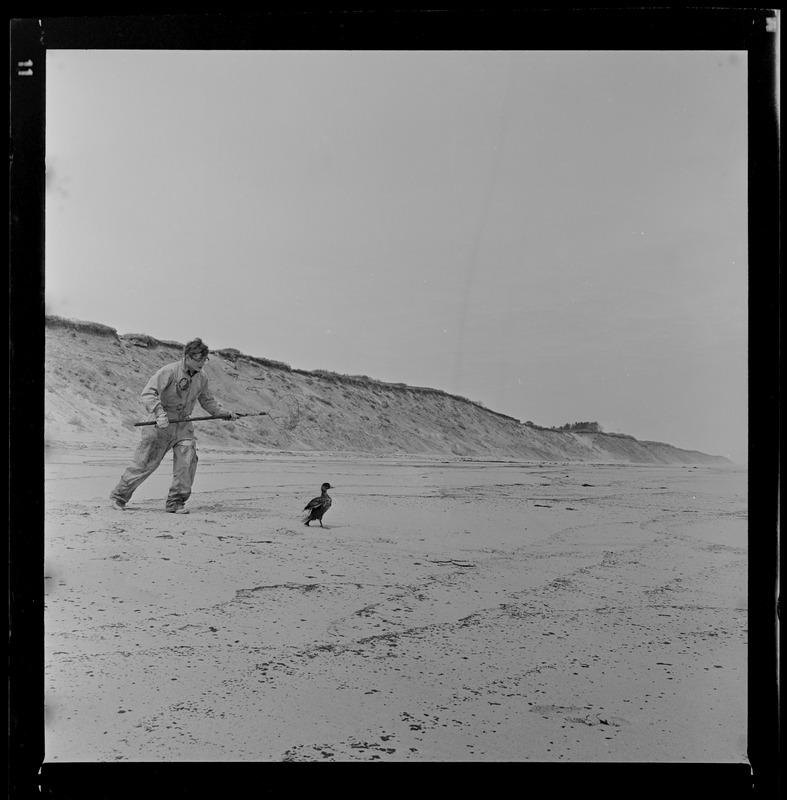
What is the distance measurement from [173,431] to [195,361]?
297 millimetres

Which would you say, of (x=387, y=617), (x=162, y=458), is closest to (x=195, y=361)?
(x=162, y=458)

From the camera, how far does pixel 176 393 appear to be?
2324 mm

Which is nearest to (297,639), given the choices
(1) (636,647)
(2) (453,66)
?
(1) (636,647)

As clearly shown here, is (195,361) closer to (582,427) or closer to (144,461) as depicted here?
(144,461)

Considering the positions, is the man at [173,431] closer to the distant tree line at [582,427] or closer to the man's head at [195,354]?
the man's head at [195,354]

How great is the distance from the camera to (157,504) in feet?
7.53

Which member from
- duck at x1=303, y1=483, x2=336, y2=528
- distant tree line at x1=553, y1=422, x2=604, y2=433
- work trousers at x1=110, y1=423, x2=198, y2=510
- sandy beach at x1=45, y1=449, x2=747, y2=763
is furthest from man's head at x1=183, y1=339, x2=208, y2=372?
distant tree line at x1=553, y1=422, x2=604, y2=433

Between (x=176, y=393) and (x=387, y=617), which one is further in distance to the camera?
(x=176, y=393)

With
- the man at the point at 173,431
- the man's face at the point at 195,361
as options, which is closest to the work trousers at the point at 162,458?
the man at the point at 173,431

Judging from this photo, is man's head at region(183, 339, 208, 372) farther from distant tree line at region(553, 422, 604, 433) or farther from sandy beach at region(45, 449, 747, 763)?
distant tree line at region(553, 422, 604, 433)

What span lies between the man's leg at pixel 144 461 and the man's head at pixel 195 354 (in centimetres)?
28
